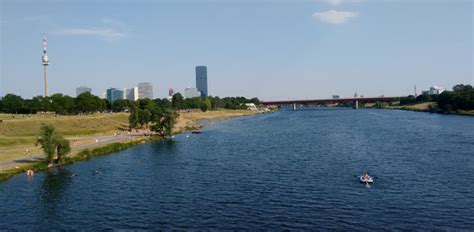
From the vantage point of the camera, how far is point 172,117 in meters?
135

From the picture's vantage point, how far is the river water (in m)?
43.3

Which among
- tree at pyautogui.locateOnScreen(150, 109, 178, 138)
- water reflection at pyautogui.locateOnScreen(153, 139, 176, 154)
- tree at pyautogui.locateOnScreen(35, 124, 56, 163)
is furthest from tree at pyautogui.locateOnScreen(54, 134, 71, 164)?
tree at pyautogui.locateOnScreen(150, 109, 178, 138)

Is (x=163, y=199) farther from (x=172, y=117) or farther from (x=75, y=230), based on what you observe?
(x=172, y=117)

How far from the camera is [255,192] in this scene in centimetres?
5431

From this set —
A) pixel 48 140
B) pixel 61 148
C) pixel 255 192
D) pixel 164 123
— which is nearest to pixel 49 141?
pixel 48 140

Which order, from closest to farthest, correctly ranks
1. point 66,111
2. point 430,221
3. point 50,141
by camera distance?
point 430,221
point 50,141
point 66,111

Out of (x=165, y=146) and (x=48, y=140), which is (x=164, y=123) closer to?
(x=165, y=146)

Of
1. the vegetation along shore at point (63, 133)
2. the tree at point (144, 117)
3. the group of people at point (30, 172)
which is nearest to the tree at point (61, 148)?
the vegetation along shore at point (63, 133)

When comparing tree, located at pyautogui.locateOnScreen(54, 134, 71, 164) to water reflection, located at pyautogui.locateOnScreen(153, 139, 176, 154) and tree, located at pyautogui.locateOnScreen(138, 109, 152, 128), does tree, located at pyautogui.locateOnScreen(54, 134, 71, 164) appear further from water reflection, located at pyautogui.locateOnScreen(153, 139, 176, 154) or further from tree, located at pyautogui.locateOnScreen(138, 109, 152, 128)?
tree, located at pyautogui.locateOnScreen(138, 109, 152, 128)

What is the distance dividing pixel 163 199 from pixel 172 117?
83438 mm

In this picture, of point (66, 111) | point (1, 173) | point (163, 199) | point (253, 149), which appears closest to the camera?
point (163, 199)

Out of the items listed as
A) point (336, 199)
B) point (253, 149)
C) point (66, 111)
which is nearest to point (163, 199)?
point (336, 199)

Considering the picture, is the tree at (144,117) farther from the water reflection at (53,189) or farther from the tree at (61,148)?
the water reflection at (53,189)

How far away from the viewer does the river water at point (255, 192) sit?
1705 inches
